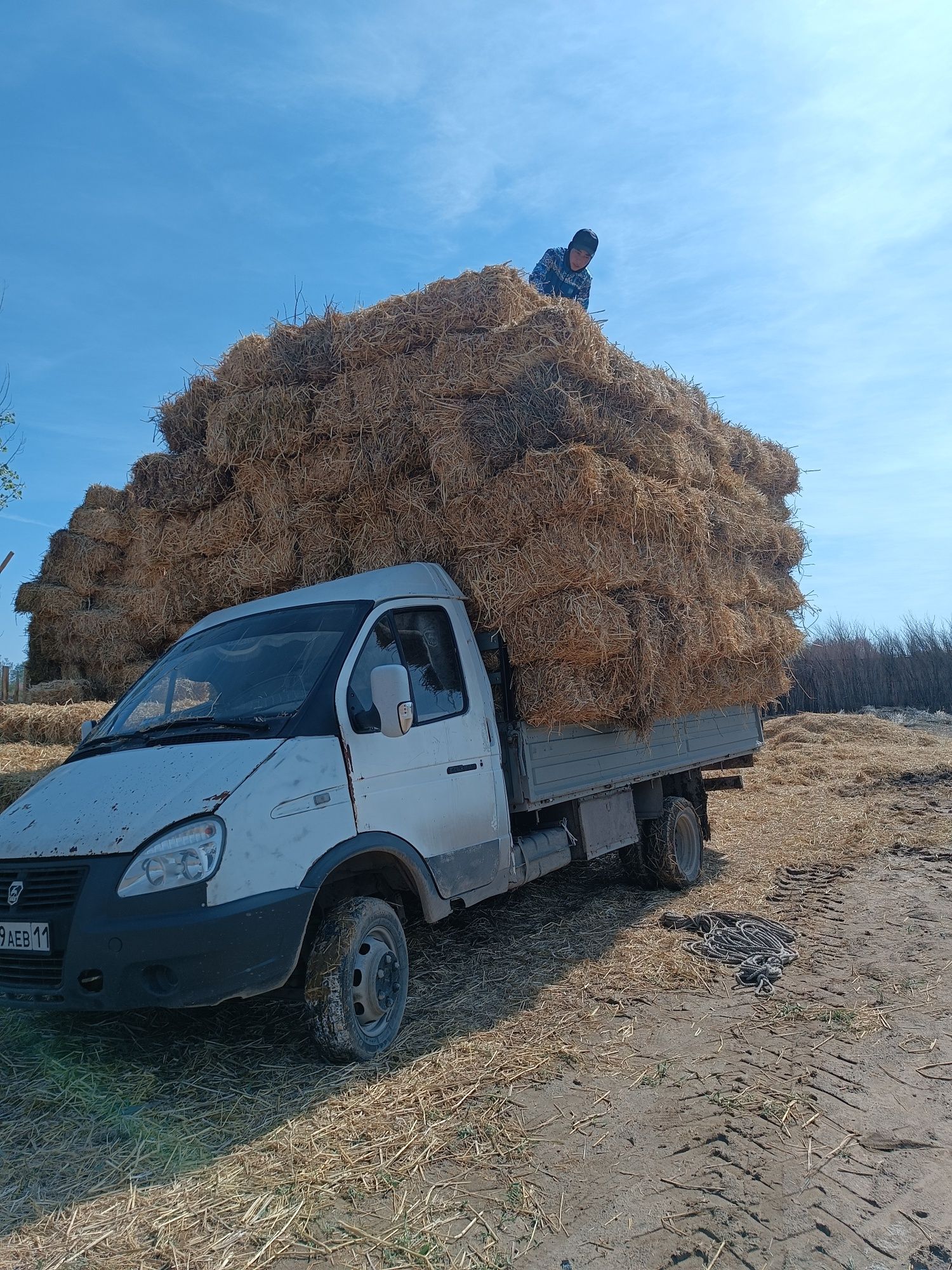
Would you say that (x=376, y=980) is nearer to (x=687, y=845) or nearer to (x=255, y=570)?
(x=255, y=570)

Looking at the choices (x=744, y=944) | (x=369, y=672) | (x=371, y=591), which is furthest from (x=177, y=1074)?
(x=744, y=944)

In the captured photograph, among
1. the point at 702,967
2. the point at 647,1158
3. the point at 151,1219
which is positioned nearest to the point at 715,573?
the point at 702,967

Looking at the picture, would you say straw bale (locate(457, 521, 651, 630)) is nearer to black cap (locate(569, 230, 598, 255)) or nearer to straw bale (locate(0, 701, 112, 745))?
black cap (locate(569, 230, 598, 255))

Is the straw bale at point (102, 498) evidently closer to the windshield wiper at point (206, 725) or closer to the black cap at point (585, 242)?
the black cap at point (585, 242)

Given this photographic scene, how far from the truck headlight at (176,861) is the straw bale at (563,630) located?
2666 mm

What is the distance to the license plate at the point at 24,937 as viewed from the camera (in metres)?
3.78

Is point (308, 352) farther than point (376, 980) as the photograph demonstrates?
Yes

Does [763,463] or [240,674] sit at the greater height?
[763,463]

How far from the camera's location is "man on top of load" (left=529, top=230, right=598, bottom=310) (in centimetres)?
945

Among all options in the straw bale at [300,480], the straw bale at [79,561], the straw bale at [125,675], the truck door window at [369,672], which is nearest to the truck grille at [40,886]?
the truck door window at [369,672]

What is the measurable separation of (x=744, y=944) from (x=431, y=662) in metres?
2.84

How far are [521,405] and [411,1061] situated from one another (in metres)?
4.11

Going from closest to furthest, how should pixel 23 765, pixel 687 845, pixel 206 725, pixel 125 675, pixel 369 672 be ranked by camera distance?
pixel 206 725 → pixel 369 672 → pixel 687 845 → pixel 23 765 → pixel 125 675

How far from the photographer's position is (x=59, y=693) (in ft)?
41.7
